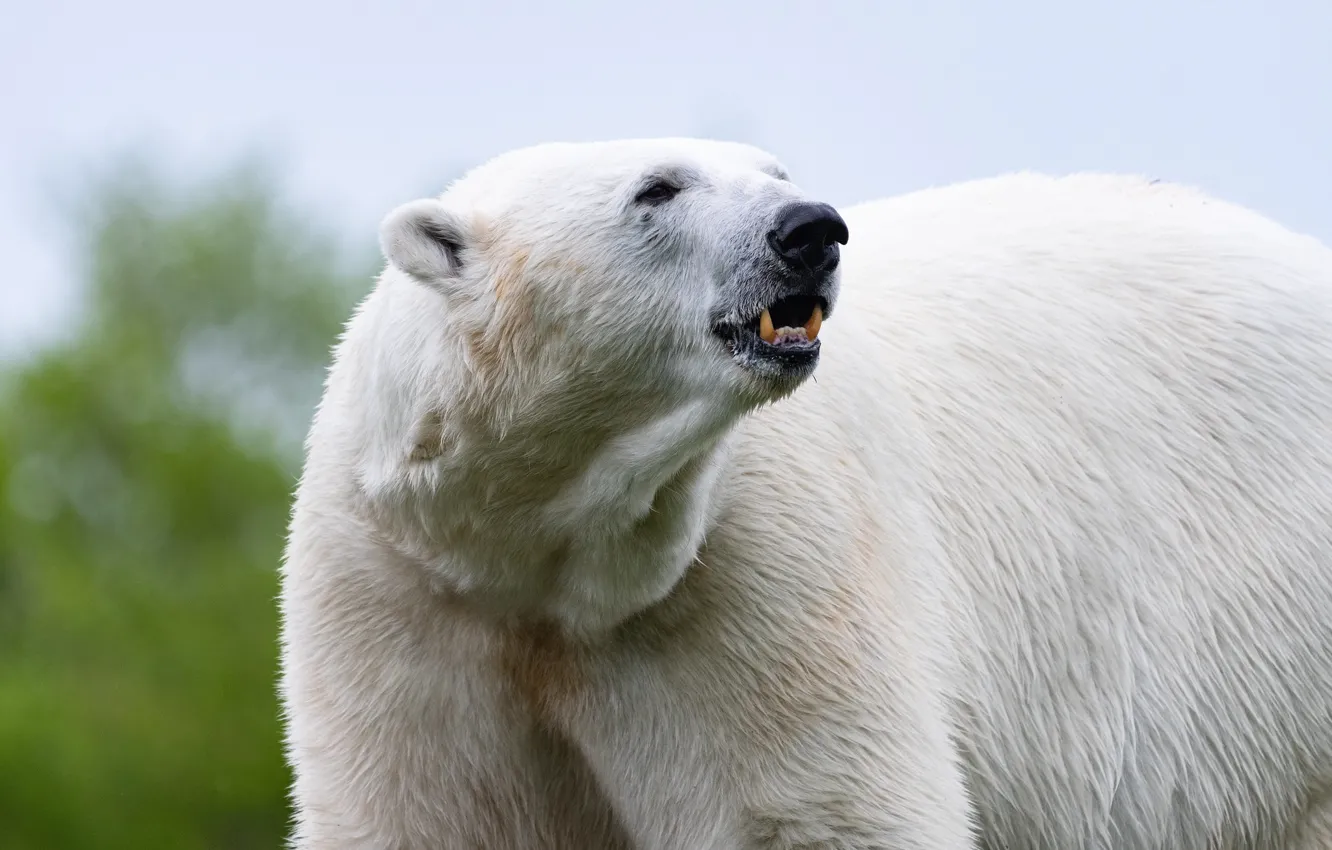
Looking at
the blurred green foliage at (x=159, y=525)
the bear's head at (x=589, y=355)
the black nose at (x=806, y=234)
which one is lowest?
the blurred green foliage at (x=159, y=525)

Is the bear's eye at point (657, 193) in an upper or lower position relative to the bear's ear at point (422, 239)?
upper

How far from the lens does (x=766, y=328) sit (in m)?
4.38

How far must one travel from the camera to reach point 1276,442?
5.83 m

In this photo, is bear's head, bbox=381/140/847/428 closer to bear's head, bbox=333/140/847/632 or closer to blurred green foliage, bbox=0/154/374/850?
bear's head, bbox=333/140/847/632

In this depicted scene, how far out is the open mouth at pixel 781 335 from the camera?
4316 millimetres

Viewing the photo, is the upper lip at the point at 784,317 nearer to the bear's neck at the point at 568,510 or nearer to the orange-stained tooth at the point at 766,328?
the orange-stained tooth at the point at 766,328

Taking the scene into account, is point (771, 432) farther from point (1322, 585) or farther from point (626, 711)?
point (1322, 585)

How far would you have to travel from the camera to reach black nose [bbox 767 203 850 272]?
4.30 m

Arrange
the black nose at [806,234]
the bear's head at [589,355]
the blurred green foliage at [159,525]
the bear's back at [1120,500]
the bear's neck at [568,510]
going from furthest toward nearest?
1. the blurred green foliage at [159,525]
2. the bear's back at [1120,500]
3. the bear's neck at [568,510]
4. the bear's head at [589,355]
5. the black nose at [806,234]

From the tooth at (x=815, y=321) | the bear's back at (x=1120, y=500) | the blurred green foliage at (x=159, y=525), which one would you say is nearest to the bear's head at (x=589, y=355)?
the tooth at (x=815, y=321)

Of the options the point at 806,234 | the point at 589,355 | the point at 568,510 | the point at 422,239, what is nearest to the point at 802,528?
the point at 568,510

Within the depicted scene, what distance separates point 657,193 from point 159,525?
31166 millimetres

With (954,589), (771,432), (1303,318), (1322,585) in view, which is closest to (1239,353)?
(1303,318)

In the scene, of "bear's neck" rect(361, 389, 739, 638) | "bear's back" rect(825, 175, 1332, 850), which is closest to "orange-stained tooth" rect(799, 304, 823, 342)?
"bear's neck" rect(361, 389, 739, 638)
